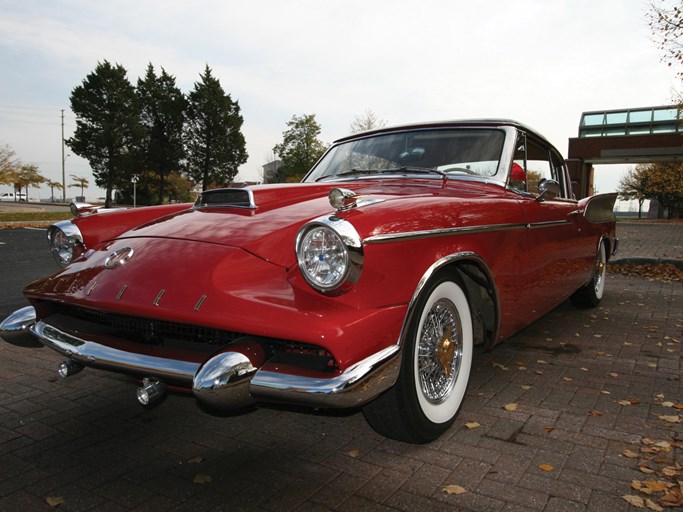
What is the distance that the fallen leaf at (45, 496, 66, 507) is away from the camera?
1.97m

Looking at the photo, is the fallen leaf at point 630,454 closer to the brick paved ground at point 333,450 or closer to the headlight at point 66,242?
the brick paved ground at point 333,450

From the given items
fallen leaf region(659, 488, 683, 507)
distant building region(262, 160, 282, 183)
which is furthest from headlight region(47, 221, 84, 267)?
distant building region(262, 160, 282, 183)

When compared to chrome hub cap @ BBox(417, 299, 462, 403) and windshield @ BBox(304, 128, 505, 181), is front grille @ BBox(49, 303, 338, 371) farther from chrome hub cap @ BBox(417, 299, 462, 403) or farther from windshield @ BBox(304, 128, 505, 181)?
windshield @ BBox(304, 128, 505, 181)

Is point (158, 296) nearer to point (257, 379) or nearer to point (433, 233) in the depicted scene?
point (257, 379)

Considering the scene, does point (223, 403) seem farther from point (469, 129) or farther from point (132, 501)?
point (469, 129)

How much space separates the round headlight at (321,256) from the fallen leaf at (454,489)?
964 mm

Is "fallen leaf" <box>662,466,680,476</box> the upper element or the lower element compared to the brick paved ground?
upper

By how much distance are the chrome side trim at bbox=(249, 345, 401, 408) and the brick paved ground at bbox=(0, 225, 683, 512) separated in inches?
17.1

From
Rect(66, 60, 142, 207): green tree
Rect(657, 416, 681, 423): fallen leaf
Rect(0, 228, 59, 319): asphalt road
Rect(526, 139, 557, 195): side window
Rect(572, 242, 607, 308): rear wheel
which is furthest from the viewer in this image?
Rect(66, 60, 142, 207): green tree

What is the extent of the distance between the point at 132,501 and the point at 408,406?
3.86 ft

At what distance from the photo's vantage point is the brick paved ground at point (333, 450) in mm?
2016

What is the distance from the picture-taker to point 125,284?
219cm

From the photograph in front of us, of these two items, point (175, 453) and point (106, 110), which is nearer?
point (175, 453)

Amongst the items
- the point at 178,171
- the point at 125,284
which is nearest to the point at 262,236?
the point at 125,284
